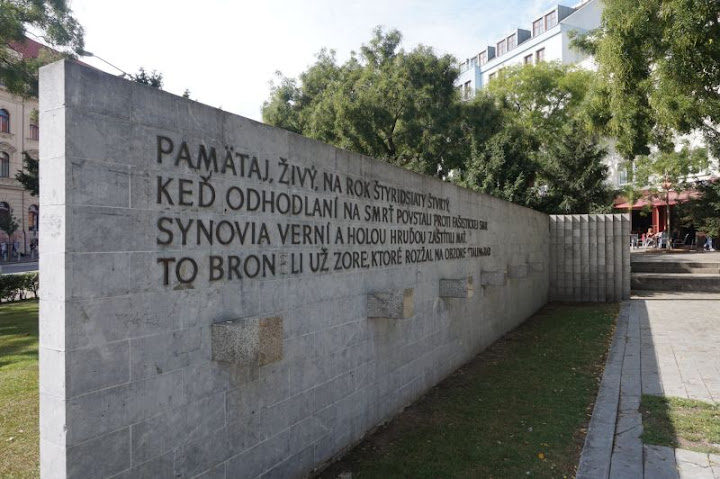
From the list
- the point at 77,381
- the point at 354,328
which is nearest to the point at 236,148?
the point at 77,381

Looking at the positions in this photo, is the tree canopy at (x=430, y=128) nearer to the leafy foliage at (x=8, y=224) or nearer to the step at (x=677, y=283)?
the step at (x=677, y=283)

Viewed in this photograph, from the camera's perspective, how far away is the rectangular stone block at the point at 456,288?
6.82 metres

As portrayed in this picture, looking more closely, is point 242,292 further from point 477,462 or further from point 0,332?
point 0,332

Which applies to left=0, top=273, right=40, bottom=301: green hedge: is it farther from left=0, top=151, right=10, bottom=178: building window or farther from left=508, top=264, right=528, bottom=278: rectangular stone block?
left=0, top=151, right=10, bottom=178: building window

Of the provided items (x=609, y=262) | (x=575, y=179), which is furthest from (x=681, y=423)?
(x=575, y=179)

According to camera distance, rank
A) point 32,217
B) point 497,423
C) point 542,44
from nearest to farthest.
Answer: point 497,423
point 32,217
point 542,44

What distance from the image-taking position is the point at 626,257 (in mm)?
14570

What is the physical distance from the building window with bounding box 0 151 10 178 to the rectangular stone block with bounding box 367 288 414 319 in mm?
41853

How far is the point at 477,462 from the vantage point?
14.6 feet

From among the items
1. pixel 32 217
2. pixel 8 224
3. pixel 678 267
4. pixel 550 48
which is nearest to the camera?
pixel 678 267

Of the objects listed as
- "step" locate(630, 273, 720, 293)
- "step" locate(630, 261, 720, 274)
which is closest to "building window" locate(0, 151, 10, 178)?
"step" locate(630, 273, 720, 293)

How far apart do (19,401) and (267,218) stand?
14.8 ft

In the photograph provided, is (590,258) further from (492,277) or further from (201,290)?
(201,290)

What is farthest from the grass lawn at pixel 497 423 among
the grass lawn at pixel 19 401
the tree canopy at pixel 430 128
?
the tree canopy at pixel 430 128
